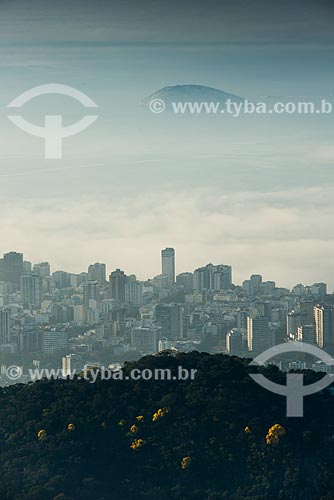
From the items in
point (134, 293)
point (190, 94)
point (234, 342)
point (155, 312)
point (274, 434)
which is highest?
point (190, 94)

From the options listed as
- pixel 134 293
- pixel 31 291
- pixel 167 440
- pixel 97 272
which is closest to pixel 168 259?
pixel 134 293

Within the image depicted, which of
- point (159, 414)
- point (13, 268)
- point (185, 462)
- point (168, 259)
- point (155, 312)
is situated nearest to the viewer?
point (185, 462)

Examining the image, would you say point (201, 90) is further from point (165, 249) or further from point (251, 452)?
point (251, 452)

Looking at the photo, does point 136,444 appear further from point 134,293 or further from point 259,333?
point 134,293

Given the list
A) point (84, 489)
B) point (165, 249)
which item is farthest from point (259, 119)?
point (84, 489)

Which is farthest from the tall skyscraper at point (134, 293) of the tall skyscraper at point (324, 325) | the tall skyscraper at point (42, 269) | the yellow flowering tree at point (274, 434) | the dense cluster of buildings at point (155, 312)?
the yellow flowering tree at point (274, 434)

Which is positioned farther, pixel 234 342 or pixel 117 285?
pixel 117 285
